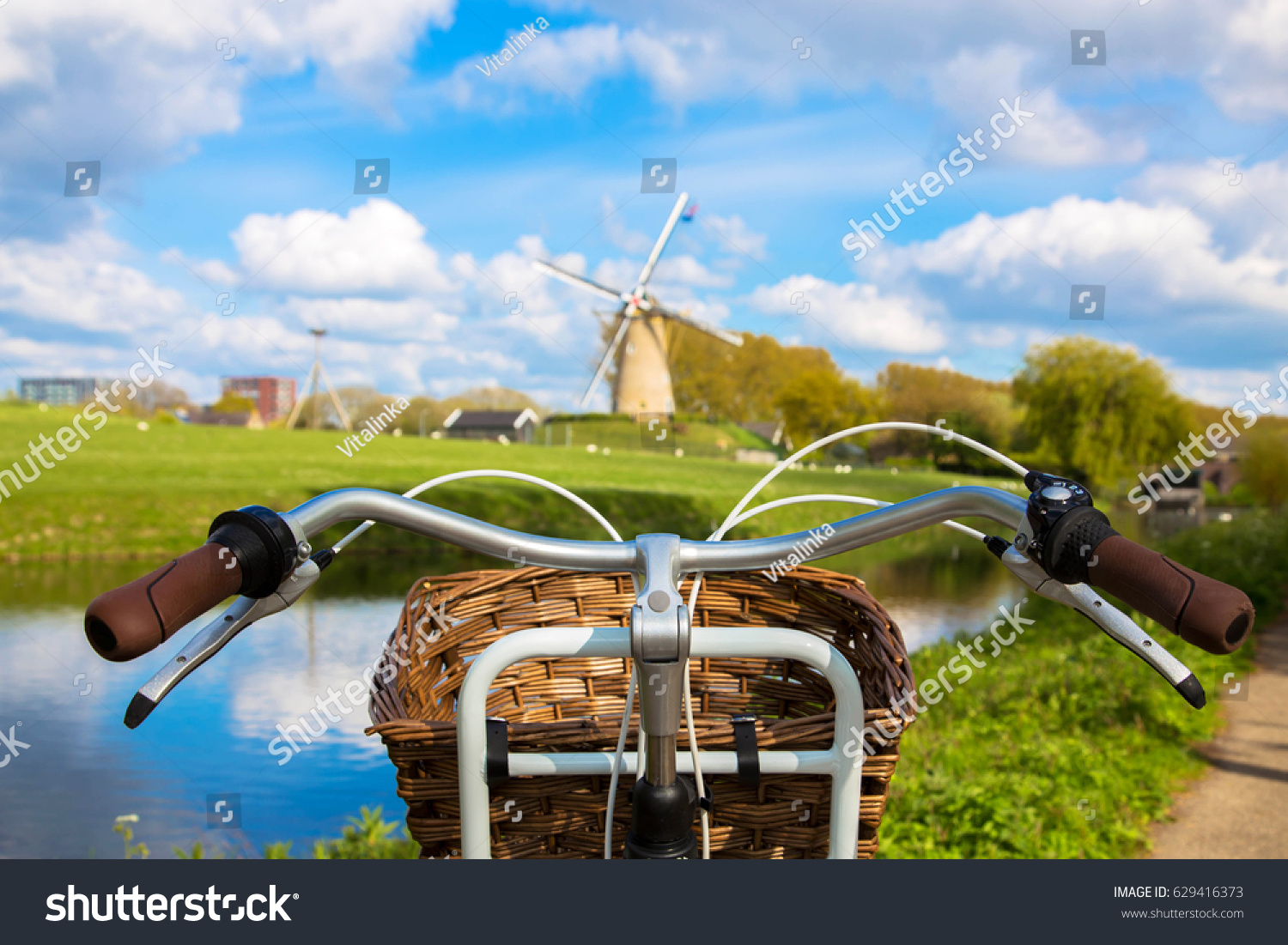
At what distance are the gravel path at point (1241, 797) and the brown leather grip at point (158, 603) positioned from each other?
274 centimetres

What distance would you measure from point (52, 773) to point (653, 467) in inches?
613

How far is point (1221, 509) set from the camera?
57.2 ft

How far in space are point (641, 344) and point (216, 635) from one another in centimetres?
2613

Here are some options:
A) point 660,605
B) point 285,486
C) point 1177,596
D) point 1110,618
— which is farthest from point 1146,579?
point 285,486

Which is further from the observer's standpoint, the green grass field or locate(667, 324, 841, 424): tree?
locate(667, 324, 841, 424): tree

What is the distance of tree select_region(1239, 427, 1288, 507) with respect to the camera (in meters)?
12.9

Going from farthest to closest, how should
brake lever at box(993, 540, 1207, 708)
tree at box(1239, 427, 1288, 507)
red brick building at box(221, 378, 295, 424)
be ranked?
1. red brick building at box(221, 378, 295, 424)
2. tree at box(1239, 427, 1288, 507)
3. brake lever at box(993, 540, 1207, 708)

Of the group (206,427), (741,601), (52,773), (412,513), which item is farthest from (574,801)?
(206,427)

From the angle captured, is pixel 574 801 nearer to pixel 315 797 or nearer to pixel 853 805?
pixel 853 805

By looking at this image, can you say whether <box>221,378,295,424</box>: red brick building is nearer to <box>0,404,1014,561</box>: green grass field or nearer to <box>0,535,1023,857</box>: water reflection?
<box>0,404,1014,561</box>: green grass field

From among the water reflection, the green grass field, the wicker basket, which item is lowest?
the water reflection

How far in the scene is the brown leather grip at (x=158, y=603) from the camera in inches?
28.0

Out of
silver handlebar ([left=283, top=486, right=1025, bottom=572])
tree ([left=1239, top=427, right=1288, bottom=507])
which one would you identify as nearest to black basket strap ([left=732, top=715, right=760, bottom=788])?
silver handlebar ([left=283, top=486, right=1025, bottom=572])

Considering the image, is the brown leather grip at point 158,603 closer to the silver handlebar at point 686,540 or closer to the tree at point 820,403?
the silver handlebar at point 686,540
